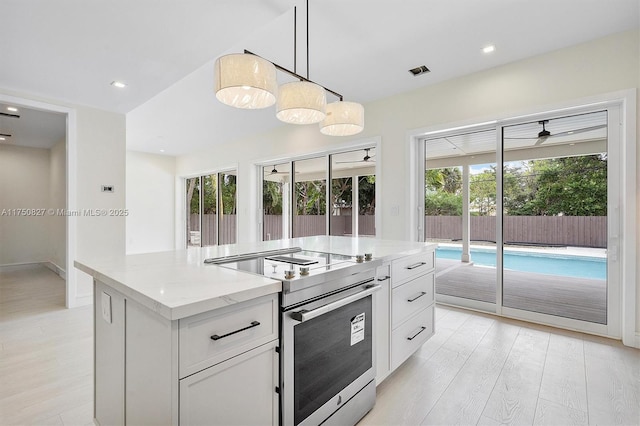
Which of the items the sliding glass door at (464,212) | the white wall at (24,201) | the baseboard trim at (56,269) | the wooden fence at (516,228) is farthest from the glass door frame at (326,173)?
the white wall at (24,201)

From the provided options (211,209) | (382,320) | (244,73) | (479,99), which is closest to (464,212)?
(479,99)

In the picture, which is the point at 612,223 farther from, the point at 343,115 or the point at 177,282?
the point at 177,282

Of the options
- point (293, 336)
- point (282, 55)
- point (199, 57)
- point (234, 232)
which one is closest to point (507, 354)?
point (293, 336)

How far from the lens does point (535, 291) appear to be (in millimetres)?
3152

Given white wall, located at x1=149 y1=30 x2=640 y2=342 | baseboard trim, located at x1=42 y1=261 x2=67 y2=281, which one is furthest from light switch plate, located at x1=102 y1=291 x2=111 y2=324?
baseboard trim, located at x1=42 y1=261 x2=67 y2=281

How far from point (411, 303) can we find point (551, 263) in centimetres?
202

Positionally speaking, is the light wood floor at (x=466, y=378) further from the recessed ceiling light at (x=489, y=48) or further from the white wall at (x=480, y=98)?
the recessed ceiling light at (x=489, y=48)

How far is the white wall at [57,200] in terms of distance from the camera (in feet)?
17.2

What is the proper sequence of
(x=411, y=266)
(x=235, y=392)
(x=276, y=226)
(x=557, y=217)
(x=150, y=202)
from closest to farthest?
(x=235, y=392)
(x=411, y=266)
(x=557, y=217)
(x=276, y=226)
(x=150, y=202)

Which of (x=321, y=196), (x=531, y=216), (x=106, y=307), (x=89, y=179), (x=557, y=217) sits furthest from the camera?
(x=321, y=196)

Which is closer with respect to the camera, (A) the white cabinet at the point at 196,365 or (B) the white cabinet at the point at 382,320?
(A) the white cabinet at the point at 196,365

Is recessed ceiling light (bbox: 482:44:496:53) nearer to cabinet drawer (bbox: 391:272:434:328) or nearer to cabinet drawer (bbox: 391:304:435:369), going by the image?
cabinet drawer (bbox: 391:272:434:328)

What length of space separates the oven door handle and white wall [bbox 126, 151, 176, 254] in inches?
282

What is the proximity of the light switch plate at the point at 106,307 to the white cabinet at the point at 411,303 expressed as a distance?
1.48m
